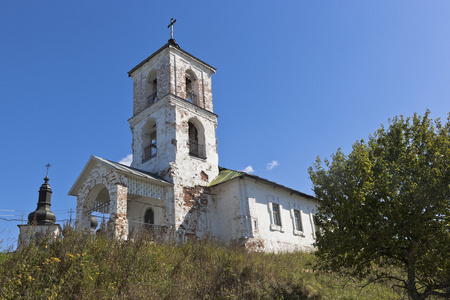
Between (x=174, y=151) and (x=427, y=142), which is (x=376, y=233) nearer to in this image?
(x=427, y=142)

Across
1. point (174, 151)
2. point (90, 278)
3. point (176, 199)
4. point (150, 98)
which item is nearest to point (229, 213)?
point (176, 199)

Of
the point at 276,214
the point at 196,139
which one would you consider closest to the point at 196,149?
the point at 196,139

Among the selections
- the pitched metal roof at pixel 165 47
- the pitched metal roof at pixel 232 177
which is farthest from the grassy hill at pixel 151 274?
the pitched metal roof at pixel 165 47

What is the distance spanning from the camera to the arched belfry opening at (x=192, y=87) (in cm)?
2127

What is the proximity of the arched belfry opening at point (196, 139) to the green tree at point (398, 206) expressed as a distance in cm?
1045

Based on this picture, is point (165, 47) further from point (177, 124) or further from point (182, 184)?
point (182, 184)

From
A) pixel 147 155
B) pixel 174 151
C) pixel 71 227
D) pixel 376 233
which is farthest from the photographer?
pixel 147 155

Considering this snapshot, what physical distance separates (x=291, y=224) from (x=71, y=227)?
1405cm

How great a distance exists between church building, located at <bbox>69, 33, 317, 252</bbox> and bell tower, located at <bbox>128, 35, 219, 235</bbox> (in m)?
0.05

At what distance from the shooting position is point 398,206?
29.7 ft

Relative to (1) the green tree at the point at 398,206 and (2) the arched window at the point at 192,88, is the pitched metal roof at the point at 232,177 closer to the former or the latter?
(2) the arched window at the point at 192,88

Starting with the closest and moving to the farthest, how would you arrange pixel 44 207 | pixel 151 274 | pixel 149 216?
pixel 151 274, pixel 149 216, pixel 44 207

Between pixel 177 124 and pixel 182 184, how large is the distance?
10.7ft

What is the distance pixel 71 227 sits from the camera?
8.41 m
